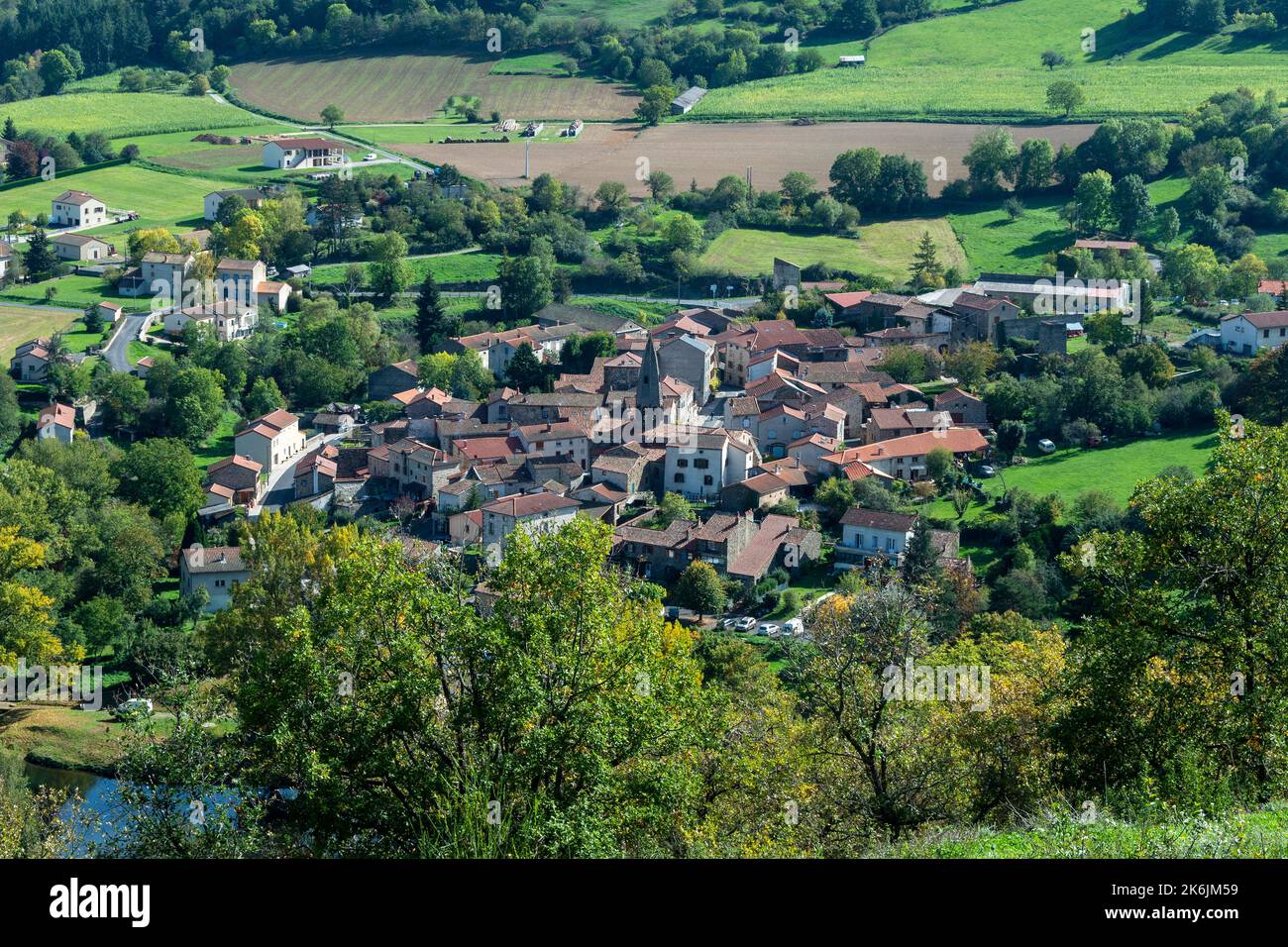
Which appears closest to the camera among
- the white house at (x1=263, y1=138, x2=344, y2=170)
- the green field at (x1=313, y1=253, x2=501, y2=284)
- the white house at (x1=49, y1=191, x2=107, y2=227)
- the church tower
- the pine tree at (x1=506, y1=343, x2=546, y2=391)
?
the church tower

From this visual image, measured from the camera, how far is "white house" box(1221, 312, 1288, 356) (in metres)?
47.7

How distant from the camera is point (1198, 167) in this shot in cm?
6488

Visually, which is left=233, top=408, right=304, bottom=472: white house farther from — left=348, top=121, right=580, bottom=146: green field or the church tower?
left=348, top=121, right=580, bottom=146: green field

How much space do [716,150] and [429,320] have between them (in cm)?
2469

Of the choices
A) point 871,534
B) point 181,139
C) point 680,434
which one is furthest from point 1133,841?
point 181,139

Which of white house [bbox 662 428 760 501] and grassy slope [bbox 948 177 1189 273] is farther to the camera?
grassy slope [bbox 948 177 1189 273]

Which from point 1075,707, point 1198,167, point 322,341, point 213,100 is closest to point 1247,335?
point 1198,167

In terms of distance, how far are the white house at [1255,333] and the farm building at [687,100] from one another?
131ft

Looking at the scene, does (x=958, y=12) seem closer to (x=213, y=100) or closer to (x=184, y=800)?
(x=213, y=100)

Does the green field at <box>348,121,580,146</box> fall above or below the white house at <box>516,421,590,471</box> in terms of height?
above

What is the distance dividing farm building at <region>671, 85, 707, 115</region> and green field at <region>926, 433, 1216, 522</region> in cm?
4499

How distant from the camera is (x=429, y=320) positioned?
5503 cm

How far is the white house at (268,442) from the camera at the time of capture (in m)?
45.3

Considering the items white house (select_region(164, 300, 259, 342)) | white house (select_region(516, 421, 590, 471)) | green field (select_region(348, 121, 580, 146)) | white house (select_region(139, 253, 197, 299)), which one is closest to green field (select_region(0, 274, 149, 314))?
white house (select_region(139, 253, 197, 299))
